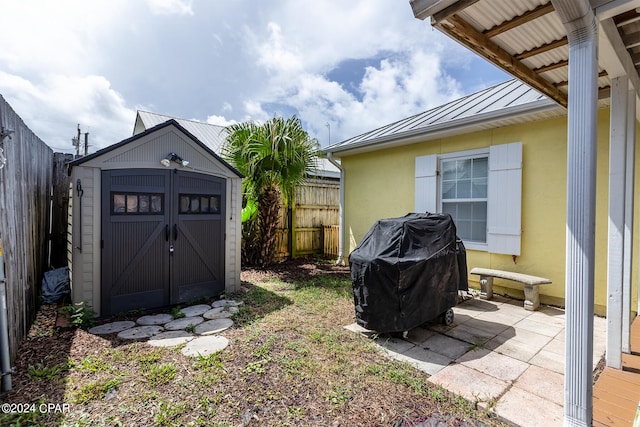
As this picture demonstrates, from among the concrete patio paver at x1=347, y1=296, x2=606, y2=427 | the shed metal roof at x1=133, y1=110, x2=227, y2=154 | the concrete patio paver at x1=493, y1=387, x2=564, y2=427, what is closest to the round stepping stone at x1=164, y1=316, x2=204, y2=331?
the concrete patio paver at x1=347, y1=296, x2=606, y2=427

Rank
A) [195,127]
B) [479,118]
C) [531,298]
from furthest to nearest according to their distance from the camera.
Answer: [195,127], [479,118], [531,298]

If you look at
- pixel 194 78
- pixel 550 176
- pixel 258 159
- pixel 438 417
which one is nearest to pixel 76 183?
pixel 258 159

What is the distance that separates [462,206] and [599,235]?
191 centimetres

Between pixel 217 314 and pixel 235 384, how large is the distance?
1719mm

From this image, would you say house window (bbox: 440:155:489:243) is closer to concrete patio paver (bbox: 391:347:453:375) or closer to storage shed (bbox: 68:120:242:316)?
concrete patio paver (bbox: 391:347:453:375)

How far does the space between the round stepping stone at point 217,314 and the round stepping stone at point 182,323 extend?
→ 0.10 m

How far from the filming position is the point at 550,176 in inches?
169

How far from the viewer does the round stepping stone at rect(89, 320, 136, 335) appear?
3256 mm

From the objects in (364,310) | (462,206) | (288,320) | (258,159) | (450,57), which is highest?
(450,57)

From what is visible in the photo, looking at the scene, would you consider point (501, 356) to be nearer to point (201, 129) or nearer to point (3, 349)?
point (3, 349)

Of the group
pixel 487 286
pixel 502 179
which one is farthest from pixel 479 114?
pixel 487 286

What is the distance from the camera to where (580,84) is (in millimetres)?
1663

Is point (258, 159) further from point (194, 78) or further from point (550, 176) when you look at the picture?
point (550, 176)

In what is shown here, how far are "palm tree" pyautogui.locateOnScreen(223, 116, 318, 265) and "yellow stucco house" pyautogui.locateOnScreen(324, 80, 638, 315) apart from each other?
1.36 m
